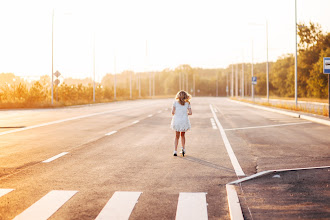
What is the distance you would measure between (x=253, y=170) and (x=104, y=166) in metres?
3.04

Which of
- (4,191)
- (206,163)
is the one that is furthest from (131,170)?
(4,191)

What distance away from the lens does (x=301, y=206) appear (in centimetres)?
568

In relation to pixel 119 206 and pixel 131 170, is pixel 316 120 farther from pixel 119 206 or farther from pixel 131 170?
pixel 119 206

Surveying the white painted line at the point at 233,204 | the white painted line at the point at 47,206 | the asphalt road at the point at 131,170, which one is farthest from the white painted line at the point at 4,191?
the white painted line at the point at 233,204

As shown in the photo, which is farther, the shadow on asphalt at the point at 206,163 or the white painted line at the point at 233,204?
the shadow on asphalt at the point at 206,163

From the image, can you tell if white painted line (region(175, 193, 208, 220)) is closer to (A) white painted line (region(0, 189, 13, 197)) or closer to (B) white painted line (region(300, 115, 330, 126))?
(A) white painted line (region(0, 189, 13, 197))

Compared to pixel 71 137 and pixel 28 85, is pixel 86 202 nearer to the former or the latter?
pixel 71 137

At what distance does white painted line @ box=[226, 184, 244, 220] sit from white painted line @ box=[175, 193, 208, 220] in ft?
1.10

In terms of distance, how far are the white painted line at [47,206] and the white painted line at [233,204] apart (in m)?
2.29

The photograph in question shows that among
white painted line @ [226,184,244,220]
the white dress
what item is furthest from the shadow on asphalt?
white painted line @ [226,184,244,220]

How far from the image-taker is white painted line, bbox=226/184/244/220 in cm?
528

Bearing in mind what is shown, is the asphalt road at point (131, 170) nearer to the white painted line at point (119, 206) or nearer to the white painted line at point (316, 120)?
the white painted line at point (119, 206)

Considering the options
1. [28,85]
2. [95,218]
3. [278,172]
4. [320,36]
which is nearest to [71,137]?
[278,172]

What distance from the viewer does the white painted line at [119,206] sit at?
5371mm
